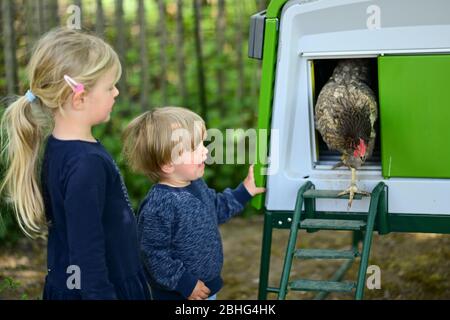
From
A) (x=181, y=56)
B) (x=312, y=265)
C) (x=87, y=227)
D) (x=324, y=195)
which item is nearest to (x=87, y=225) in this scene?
(x=87, y=227)

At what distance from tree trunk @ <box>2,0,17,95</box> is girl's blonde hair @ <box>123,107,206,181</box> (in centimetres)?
257

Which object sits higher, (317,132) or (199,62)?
(199,62)

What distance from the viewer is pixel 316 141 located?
364 centimetres

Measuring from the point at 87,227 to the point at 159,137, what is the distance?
2.01ft

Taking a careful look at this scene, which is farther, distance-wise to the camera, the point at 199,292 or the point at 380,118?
the point at 380,118

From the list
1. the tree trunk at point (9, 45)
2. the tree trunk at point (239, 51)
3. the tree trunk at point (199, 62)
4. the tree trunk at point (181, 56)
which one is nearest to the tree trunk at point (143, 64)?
the tree trunk at point (181, 56)

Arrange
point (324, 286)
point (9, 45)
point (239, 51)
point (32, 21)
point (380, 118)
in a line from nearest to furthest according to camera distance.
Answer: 1. point (324, 286)
2. point (380, 118)
3. point (9, 45)
4. point (32, 21)
5. point (239, 51)

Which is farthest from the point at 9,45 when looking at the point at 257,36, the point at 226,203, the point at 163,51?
the point at 226,203

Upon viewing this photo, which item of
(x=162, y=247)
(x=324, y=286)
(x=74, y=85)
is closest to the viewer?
(x=74, y=85)

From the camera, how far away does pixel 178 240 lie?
3.01 metres

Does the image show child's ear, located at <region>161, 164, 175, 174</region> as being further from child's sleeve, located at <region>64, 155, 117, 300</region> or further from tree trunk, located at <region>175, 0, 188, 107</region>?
tree trunk, located at <region>175, 0, 188, 107</region>

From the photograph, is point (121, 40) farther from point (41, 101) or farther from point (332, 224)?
point (41, 101)

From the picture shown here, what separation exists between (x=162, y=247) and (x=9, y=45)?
2889 millimetres

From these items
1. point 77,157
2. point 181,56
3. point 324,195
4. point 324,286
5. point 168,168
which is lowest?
point 324,286
